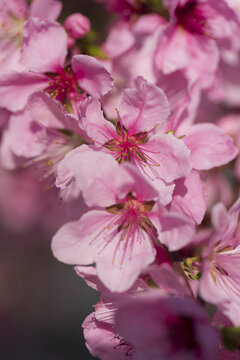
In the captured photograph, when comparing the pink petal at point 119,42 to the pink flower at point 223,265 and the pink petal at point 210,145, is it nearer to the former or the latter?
the pink petal at point 210,145

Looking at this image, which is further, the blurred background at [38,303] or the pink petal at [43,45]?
the blurred background at [38,303]

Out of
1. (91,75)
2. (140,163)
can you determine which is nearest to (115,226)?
(140,163)

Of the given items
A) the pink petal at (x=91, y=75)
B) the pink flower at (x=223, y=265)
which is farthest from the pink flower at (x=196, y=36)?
the pink flower at (x=223, y=265)

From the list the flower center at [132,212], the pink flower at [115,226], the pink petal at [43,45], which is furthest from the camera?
the pink petal at [43,45]

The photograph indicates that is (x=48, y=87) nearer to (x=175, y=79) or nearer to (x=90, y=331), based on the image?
(x=175, y=79)

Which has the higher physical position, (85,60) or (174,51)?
(85,60)

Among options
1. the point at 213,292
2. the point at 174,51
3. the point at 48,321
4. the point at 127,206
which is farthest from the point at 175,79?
the point at 48,321

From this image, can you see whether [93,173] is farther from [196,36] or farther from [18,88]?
[196,36]
